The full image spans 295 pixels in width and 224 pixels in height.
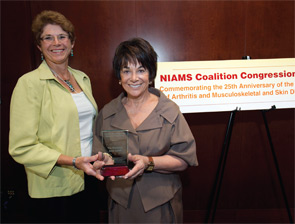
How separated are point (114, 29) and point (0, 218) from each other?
8.42 feet

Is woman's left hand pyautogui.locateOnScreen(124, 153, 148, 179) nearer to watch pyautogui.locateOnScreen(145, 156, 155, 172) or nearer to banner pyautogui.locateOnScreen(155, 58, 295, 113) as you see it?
watch pyautogui.locateOnScreen(145, 156, 155, 172)

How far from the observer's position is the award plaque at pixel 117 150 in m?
1.29

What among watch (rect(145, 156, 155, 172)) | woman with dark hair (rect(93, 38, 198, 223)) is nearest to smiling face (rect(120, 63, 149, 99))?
woman with dark hair (rect(93, 38, 198, 223))

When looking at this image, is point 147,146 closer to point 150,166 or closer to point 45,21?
point 150,166

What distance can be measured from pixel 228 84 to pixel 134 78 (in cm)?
108

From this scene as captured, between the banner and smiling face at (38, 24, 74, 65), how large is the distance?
0.84m

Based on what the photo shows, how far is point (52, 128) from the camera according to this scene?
1.52 m

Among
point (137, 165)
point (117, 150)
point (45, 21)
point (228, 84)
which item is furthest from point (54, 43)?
point (228, 84)

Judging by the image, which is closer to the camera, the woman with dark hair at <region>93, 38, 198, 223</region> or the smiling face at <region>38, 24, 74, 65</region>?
the woman with dark hair at <region>93, 38, 198, 223</region>

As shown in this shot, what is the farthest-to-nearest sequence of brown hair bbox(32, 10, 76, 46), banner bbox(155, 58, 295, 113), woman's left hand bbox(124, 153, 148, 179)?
banner bbox(155, 58, 295, 113)
brown hair bbox(32, 10, 76, 46)
woman's left hand bbox(124, 153, 148, 179)

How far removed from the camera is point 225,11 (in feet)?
8.47

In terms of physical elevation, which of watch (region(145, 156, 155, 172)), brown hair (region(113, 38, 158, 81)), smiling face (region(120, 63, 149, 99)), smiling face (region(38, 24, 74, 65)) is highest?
smiling face (region(38, 24, 74, 65))

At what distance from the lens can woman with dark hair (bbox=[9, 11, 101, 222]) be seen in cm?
145

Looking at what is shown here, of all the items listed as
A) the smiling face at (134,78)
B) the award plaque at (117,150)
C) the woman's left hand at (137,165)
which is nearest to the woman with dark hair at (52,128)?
the award plaque at (117,150)
